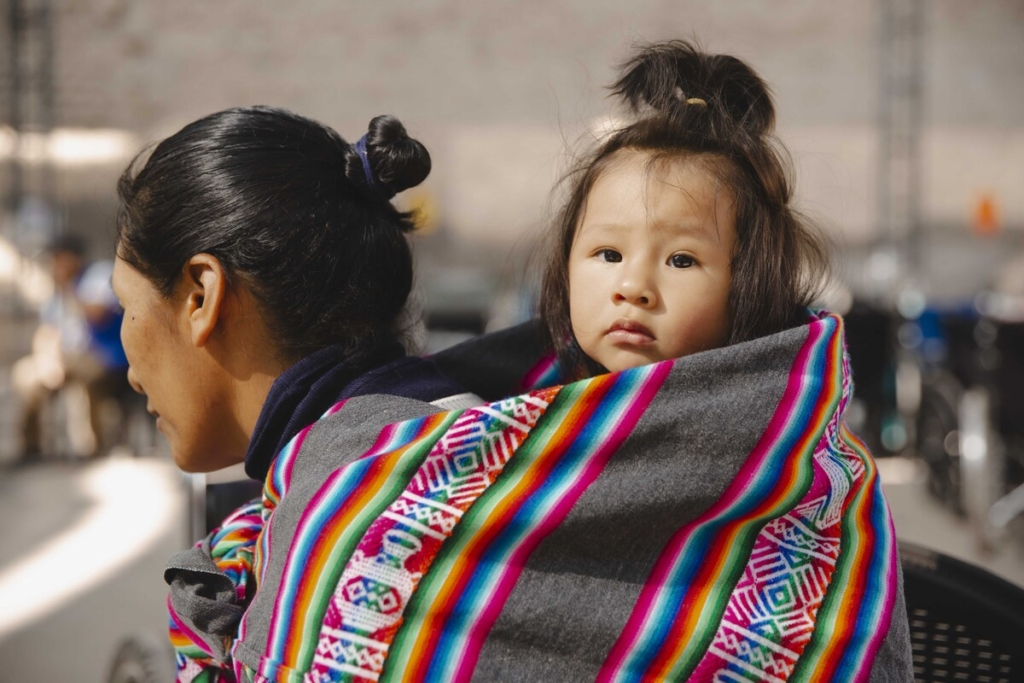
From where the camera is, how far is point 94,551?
388cm

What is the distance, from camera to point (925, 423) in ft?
15.4

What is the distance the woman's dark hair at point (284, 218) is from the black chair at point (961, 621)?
0.66 meters

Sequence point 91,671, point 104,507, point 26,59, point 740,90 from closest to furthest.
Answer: point 740,90, point 91,671, point 104,507, point 26,59

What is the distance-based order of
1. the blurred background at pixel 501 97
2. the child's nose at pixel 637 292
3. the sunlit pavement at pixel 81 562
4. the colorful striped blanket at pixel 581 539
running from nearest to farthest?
the colorful striped blanket at pixel 581 539
the child's nose at pixel 637 292
the sunlit pavement at pixel 81 562
the blurred background at pixel 501 97

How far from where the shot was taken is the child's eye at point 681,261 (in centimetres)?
94

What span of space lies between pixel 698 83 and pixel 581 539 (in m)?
0.57

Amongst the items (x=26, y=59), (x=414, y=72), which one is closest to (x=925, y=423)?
(x=414, y=72)

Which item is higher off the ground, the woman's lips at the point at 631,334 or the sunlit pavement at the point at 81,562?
the woman's lips at the point at 631,334

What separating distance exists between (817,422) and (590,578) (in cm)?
21

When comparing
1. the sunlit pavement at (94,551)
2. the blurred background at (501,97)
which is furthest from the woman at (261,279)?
the blurred background at (501,97)

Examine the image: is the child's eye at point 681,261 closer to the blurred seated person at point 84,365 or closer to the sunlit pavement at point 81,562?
the sunlit pavement at point 81,562

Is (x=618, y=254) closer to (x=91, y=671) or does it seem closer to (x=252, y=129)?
(x=252, y=129)

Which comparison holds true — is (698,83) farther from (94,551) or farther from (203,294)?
(94,551)

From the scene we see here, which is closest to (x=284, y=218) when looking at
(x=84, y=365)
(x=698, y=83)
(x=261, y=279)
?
(x=261, y=279)
